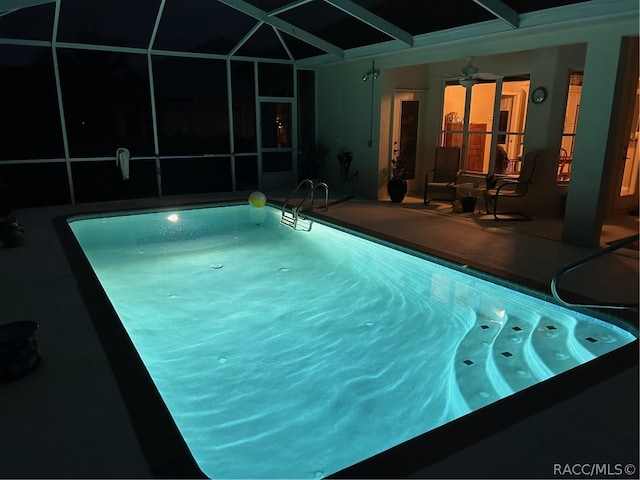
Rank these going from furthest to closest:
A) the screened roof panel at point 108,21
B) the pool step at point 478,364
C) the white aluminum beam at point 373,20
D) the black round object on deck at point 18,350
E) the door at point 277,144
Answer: the door at point 277,144, the screened roof panel at point 108,21, the white aluminum beam at point 373,20, the pool step at point 478,364, the black round object on deck at point 18,350

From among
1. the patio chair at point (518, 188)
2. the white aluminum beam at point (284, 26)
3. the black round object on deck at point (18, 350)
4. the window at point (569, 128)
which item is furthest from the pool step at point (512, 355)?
the white aluminum beam at point (284, 26)

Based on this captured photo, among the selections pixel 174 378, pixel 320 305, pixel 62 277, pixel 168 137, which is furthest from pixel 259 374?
pixel 168 137

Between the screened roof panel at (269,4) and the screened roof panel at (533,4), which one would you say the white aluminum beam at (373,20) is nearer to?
the screened roof panel at (269,4)

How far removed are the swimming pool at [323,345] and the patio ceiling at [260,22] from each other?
3095mm

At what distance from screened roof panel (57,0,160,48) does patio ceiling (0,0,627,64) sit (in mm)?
14

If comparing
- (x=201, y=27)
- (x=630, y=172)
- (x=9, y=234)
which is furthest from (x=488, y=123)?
(x=9, y=234)

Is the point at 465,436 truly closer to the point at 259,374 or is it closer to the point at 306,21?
the point at 259,374

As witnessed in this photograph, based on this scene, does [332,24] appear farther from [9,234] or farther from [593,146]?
[9,234]

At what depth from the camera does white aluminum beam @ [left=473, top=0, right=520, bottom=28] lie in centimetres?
514

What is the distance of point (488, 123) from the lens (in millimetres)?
8547

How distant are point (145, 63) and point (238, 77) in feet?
5.91

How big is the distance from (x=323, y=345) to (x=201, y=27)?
653cm

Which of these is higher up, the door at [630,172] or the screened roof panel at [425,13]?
the screened roof panel at [425,13]

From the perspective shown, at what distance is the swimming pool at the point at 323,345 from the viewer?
113 inches
